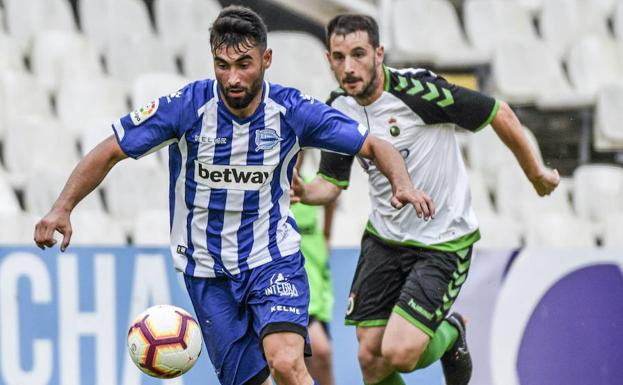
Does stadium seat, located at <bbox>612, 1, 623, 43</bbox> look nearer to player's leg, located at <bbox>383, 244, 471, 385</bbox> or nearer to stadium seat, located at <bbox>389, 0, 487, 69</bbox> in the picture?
stadium seat, located at <bbox>389, 0, 487, 69</bbox>

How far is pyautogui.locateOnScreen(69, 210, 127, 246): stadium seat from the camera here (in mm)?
8914

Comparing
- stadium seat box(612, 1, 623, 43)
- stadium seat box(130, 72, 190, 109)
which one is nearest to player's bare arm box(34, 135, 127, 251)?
stadium seat box(130, 72, 190, 109)

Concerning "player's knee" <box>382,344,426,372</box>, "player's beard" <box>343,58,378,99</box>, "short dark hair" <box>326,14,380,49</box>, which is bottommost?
"player's knee" <box>382,344,426,372</box>

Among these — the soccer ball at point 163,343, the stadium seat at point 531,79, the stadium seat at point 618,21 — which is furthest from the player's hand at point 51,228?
the stadium seat at point 618,21

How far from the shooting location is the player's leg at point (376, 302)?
657 cm

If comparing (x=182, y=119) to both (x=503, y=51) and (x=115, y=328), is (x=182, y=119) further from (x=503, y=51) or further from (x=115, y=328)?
(x=503, y=51)

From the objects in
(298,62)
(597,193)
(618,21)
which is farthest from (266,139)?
(618,21)

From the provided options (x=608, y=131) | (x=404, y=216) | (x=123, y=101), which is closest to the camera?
(x=404, y=216)

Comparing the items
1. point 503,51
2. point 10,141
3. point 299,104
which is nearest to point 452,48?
point 503,51

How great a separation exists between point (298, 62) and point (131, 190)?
2.54m

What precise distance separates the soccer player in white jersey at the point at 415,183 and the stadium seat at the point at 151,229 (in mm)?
2596

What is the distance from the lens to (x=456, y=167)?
6.56 metres

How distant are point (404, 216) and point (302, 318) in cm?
123

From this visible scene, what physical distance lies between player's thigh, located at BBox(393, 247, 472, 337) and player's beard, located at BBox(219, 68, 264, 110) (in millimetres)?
1514
